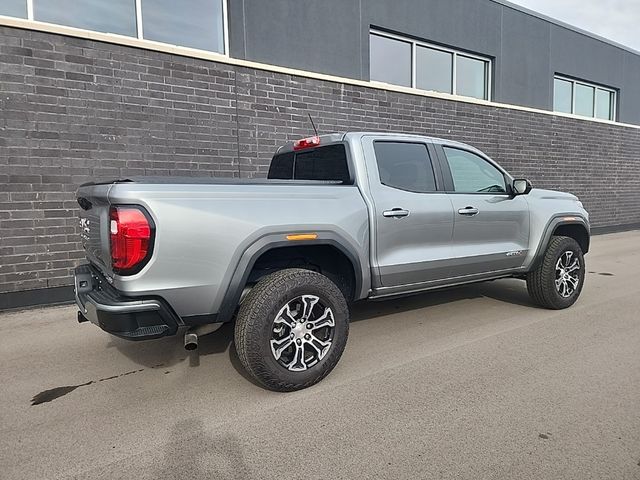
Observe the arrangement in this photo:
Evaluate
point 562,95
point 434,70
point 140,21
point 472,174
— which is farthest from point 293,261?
point 562,95

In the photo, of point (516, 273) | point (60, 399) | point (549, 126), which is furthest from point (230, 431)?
point (549, 126)

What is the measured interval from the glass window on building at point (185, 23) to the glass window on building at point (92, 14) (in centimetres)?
22

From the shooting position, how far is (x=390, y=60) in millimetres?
9422

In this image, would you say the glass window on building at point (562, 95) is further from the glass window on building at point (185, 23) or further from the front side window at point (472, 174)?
the glass window on building at point (185, 23)

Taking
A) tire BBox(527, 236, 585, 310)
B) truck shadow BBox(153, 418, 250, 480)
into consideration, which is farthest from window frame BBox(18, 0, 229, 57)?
truck shadow BBox(153, 418, 250, 480)

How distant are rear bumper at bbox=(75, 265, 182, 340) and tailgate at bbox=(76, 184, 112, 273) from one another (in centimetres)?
22

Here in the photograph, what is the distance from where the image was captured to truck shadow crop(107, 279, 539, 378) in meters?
3.84

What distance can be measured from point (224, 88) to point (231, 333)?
4221 mm

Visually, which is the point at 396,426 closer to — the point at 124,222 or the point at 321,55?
the point at 124,222

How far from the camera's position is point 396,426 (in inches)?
107

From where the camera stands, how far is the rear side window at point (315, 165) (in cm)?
390

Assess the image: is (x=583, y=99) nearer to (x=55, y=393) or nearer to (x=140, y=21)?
(x=140, y=21)

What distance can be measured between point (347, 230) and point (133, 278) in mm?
1603

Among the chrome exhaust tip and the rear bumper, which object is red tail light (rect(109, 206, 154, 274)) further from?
the chrome exhaust tip
